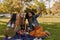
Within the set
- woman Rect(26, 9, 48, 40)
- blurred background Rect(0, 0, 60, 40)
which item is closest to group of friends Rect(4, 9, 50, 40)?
woman Rect(26, 9, 48, 40)

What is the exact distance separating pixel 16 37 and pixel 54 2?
1.86 meters

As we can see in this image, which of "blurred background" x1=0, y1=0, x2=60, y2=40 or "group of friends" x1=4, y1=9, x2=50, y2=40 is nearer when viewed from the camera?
"group of friends" x1=4, y1=9, x2=50, y2=40

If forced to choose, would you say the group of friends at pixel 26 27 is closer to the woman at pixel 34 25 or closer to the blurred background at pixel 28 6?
the woman at pixel 34 25

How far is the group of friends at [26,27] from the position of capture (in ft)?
19.3

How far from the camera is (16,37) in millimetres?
5926

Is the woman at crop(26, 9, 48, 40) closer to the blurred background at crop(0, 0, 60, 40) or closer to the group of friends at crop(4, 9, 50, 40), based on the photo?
the group of friends at crop(4, 9, 50, 40)

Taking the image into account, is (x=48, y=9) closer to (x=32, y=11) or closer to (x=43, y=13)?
(x=43, y=13)

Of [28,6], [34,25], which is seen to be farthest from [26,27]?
[28,6]

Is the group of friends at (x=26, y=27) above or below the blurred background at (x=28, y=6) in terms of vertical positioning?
below

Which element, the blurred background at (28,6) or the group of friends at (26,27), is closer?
the group of friends at (26,27)

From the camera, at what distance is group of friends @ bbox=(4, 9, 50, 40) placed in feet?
19.3

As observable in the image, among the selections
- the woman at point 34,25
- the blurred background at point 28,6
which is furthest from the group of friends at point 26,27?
the blurred background at point 28,6

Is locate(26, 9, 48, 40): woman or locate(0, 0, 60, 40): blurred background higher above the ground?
locate(0, 0, 60, 40): blurred background

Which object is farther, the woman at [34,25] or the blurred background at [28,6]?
the blurred background at [28,6]
